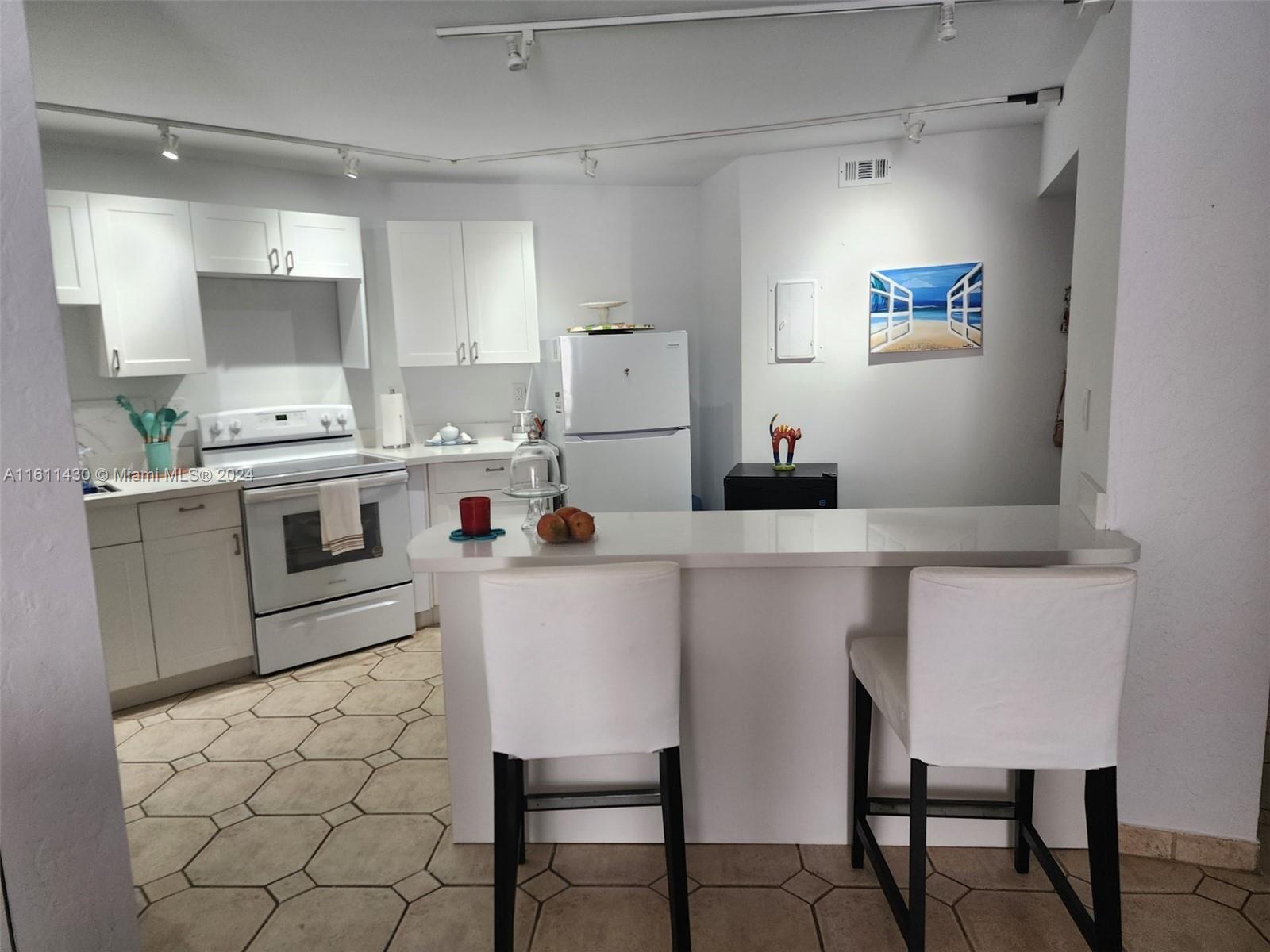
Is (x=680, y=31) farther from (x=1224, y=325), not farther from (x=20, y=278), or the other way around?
(x=20, y=278)

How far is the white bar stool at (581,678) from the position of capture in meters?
1.60

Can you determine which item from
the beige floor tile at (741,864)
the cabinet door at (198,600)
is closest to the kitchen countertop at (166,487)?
the cabinet door at (198,600)

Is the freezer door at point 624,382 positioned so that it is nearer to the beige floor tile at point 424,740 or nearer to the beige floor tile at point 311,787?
the beige floor tile at point 424,740

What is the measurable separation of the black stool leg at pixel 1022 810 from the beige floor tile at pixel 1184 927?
0.77 ft

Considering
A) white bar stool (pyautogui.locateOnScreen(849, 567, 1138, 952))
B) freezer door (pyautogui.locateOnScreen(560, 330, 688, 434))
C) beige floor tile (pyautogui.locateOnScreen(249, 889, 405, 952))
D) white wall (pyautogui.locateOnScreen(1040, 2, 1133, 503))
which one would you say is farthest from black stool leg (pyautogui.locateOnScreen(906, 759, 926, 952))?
freezer door (pyautogui.locateOnScreen(560, 330, 688, 434))

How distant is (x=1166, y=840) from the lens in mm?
2092

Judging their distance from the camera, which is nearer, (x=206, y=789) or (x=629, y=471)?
(x=206, y=789)

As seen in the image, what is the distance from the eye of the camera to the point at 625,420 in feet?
13.6

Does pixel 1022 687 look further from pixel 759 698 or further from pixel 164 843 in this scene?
pixel 164 843

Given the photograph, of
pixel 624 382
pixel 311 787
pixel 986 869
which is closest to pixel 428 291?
pixel 624 382

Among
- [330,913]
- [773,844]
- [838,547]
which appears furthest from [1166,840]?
[330,913]

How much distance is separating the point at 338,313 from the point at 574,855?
10.6 feet

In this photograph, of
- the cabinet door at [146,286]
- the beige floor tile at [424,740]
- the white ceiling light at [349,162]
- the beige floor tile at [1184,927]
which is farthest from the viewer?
the white ceiling light at [349,162]

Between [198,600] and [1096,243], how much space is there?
354 centimetres
